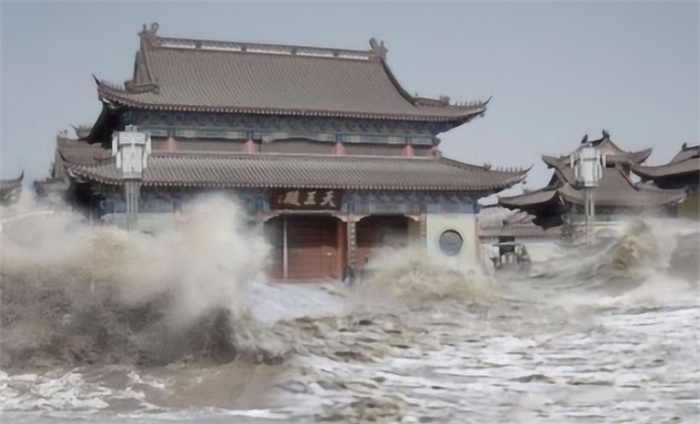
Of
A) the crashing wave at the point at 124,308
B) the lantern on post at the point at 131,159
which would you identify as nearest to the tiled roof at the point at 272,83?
the lantern on post at the point at 131,159

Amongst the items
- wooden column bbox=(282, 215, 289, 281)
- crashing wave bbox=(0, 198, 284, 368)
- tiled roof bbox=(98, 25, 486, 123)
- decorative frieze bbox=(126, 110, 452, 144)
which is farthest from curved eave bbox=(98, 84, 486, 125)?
crashing wave bbox=(0, 198, 284, 368)

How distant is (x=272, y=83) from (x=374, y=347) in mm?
13462

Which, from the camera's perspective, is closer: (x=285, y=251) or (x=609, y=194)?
(x=285, y=251)

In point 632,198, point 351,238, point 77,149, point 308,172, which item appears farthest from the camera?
point 77,149

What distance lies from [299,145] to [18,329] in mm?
12258

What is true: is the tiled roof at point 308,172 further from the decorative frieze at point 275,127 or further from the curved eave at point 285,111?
the curved eave at point 285,111

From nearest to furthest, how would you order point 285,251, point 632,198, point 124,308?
1. point 124,308
2. point 285,251
3. point 632,198

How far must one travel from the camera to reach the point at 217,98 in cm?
1717

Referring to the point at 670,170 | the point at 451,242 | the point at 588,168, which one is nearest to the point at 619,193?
the point at 670,170

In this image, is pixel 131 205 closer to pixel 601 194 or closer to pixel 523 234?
pixel 601 194

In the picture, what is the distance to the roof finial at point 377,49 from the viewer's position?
65.9ft

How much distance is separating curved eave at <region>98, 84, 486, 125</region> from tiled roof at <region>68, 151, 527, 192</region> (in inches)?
35.8

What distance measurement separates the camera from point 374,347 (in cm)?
550

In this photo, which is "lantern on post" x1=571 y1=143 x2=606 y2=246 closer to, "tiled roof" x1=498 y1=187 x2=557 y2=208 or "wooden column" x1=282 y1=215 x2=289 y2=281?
"wooden column" x1=282 y1=215 x2=289 y2=281
